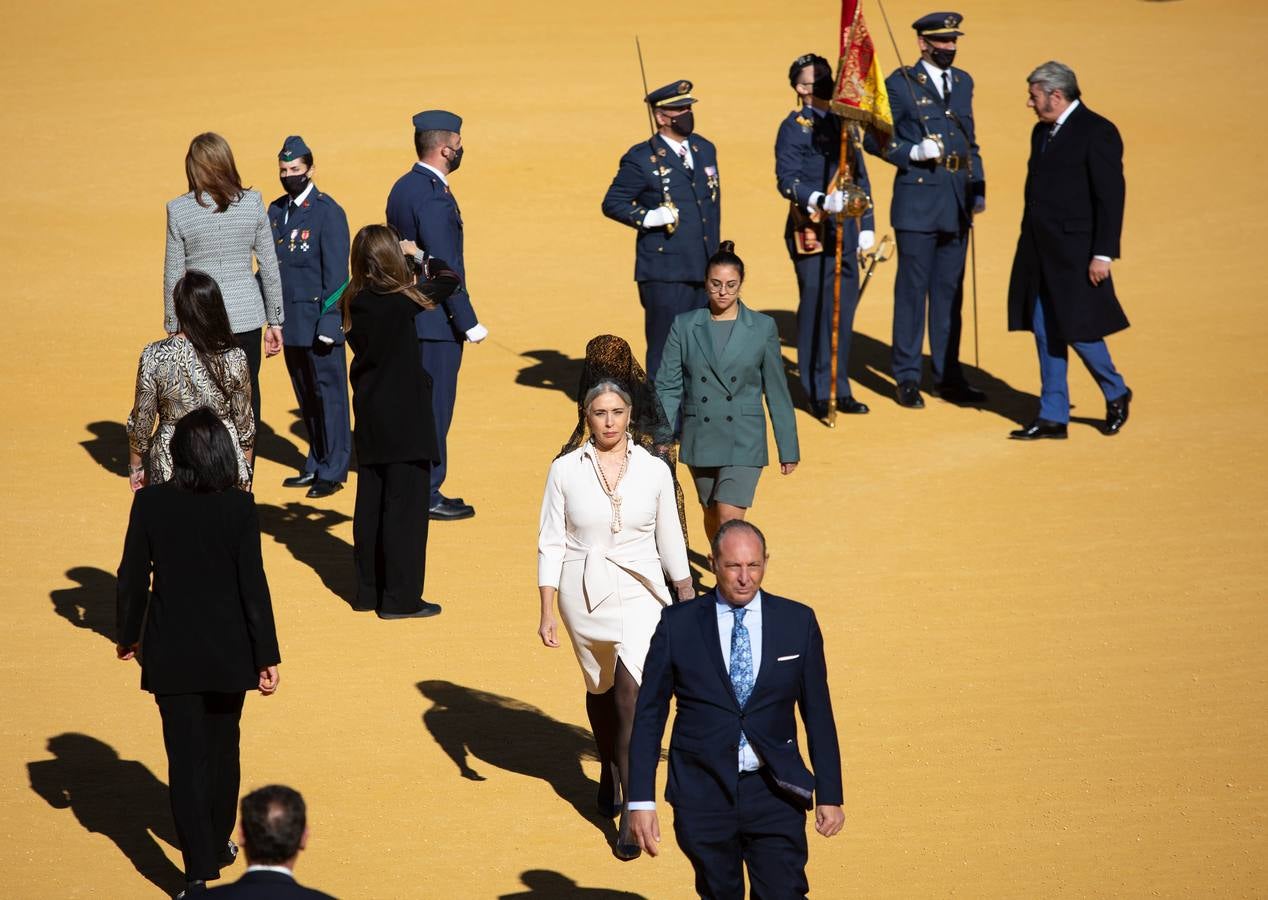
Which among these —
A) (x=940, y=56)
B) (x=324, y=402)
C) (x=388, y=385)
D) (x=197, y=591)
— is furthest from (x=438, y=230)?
(x=197, y=591)

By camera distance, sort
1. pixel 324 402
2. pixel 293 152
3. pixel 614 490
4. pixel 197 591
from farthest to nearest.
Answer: pixel 324 402, pixel 293 152, pixel 614 490, pixel 197 591

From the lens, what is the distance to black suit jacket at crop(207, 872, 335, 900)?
4020 millimetres

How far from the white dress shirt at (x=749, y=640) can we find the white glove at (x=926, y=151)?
8.22 metres

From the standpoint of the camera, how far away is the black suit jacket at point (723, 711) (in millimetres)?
5254

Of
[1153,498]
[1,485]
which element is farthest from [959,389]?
[1,485]

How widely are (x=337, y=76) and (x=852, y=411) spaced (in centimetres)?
1678

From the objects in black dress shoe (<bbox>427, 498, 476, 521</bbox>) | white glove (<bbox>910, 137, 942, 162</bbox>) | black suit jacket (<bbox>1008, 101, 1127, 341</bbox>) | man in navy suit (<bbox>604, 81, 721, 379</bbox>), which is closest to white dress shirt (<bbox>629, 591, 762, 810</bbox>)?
black dress shoe (<bbox>427, 498, 476, 521</bbox>)

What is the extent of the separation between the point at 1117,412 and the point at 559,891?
279 inches

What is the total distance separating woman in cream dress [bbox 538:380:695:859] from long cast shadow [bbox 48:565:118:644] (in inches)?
135

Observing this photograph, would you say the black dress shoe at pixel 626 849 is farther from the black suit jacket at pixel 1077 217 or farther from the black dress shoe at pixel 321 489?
the black suit jacket at pixel 1077 217

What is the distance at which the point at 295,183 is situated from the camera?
11.1 m

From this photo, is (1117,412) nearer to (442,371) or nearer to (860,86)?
(860,86)

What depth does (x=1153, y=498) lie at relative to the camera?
11.0 m

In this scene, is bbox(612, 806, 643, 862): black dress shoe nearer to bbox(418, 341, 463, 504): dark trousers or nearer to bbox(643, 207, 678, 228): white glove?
bbox(418, 341, 463, 504): dark trousers
